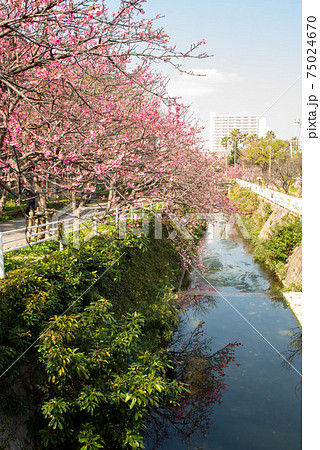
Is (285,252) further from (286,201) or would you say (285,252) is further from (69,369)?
(69,369)

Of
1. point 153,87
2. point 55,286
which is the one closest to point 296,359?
point 55,286

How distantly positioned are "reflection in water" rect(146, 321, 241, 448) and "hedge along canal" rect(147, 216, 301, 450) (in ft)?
0.08

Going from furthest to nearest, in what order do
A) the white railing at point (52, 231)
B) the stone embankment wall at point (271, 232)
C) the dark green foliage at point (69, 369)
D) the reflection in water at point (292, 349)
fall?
the stone embankment wall at point (271, 232)
the reflection in water at point (292, 349)
the white railing at point (52, 231)
the dark green foliage at point (69, 369)

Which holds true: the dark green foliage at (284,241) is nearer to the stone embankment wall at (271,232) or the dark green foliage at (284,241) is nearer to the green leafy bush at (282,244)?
the green leafy bush at (282,244)

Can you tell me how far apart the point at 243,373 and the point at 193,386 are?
152 centimetres

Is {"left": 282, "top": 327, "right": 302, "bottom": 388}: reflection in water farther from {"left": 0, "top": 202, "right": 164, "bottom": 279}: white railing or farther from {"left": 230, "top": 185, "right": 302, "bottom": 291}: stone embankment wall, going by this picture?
{"left": 0, "top": 202, "right": 164, "bottom": 279}: white railing

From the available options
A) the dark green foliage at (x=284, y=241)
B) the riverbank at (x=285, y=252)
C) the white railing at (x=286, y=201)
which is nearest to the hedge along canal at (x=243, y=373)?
the riverbank at (x=285, y=252)

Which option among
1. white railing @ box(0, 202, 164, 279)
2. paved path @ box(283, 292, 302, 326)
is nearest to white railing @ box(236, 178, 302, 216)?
paved path @ box(283, 292, 302, 326)

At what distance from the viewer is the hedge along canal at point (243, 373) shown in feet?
26.6

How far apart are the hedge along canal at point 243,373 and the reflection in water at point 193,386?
0.08 feet

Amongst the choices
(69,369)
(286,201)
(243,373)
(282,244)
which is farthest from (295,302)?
(69,369)

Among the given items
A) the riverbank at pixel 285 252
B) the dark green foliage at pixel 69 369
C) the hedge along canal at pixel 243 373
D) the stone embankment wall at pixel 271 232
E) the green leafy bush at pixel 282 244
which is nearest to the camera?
the dark green foliage at pixel 69 369

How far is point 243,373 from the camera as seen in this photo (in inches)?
407

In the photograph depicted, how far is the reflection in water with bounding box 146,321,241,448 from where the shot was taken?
324 inches
